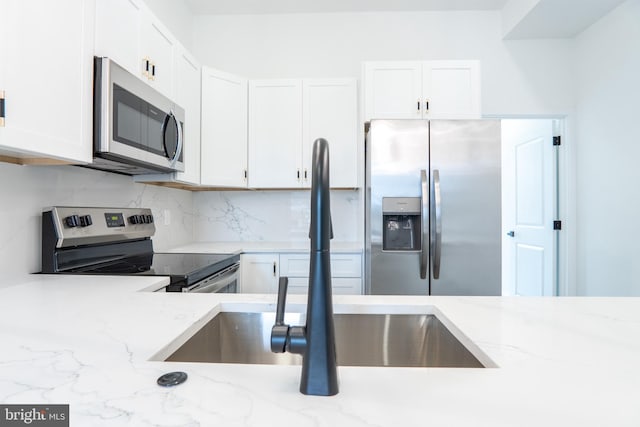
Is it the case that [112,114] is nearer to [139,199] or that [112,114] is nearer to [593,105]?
[139,199]

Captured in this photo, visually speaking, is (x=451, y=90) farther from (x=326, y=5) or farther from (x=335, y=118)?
(x=326, y=5)

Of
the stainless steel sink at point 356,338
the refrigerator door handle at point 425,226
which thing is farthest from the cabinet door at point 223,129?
the stainless steel sink at point 356,338

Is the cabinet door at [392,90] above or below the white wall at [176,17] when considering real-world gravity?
below

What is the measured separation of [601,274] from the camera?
275 centimetres

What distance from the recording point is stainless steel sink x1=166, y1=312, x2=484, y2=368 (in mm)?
975

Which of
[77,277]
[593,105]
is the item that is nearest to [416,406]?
[77,277]

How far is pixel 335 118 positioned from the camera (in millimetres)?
2854

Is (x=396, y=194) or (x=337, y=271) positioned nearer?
(x=396, y=194)

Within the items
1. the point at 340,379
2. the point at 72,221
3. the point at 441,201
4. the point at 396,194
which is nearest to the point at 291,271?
the point at 396,194

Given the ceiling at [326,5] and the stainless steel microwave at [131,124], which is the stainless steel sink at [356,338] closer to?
the stainless steel microwave at [131,124]

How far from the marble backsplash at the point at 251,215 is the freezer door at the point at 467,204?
106 cm

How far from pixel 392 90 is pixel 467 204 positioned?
1.09 m

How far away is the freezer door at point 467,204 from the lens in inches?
92.4

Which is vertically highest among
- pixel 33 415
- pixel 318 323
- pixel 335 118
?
pixel 335 118
